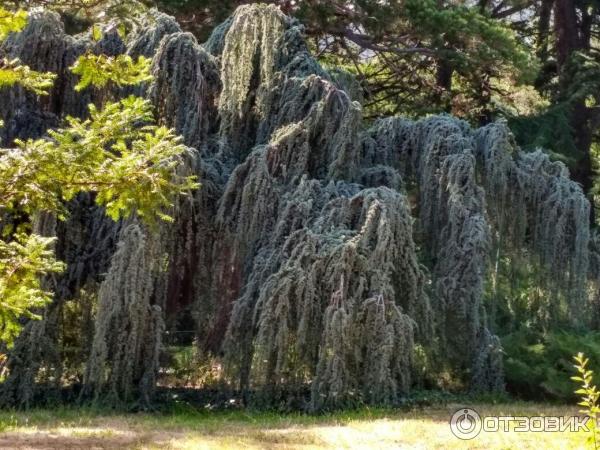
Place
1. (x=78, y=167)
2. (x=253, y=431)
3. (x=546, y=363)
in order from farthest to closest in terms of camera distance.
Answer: (x=546, y=363), (x=253, y=431), (x=78, y=167)

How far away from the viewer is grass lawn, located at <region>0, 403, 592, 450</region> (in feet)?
19.2

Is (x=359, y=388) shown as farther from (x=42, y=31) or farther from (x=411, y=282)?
(x=42, y=31)

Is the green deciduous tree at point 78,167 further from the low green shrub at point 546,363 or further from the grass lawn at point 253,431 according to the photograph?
the low green shrub at point 546,363

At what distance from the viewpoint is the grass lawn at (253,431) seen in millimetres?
5852

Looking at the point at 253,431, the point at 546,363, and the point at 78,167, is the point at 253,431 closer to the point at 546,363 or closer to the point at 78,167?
the point at 78,167

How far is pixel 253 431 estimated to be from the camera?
6410mm

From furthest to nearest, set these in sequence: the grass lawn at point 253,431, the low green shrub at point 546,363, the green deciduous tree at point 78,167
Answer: the low green shrub at point 546,363, the grass lawn at point 253,431, the green deciduous tree at point 78,167

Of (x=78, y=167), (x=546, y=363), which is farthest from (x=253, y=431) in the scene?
(x=546, y=363)

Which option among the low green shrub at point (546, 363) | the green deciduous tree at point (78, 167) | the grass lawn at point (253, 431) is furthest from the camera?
the low green shrub at point (546, 363)

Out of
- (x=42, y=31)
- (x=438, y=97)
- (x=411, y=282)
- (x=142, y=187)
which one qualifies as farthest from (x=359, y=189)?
(x=438, y=97)

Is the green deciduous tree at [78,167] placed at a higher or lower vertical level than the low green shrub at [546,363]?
higher

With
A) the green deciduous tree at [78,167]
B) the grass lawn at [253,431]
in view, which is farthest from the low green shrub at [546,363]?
the green deciduous tree at [78,167]

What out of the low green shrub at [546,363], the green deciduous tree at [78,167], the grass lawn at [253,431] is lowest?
the grass lawn at [253,431]

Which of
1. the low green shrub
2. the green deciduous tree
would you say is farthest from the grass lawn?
the green deciduous tree
